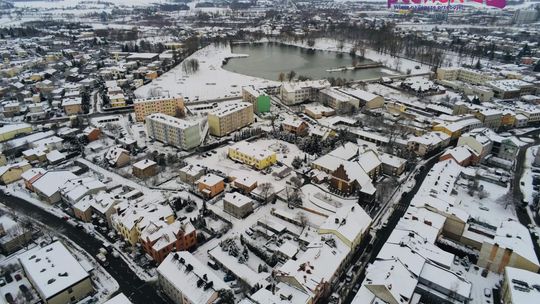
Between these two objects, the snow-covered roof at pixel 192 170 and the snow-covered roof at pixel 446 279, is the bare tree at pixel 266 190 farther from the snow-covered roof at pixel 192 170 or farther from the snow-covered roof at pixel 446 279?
the snow-covered roof at pixel 446 279

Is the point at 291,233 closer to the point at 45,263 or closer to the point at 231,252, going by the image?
the point at 231,252

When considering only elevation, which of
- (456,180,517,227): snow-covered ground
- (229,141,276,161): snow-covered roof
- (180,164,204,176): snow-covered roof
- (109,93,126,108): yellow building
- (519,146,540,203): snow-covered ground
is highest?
(109,93,126,108): yellow building

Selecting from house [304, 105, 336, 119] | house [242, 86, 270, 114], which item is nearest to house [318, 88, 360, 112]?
house [304, 105, 336, 119]

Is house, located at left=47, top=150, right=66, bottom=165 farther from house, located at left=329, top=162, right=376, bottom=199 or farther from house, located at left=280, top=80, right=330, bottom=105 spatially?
house, located at left=280, top=80, right=330, bottom=105

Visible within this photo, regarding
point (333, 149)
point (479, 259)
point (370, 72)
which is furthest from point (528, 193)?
point (370, 72)

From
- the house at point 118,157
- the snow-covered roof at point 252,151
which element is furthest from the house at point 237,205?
the house at point 118,157

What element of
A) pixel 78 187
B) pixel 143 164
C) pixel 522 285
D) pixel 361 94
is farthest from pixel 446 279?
pixel 361 94

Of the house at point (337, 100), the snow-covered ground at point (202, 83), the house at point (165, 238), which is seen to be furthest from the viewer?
the snow-covered ground at point (202, 83)

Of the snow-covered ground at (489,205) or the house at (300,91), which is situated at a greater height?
the house at (300,91)
